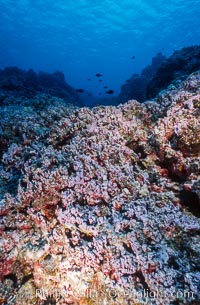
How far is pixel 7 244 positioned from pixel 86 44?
73.2 meters

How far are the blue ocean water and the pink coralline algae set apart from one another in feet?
76.5

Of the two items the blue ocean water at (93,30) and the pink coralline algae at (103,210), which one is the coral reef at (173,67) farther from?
the blue ocean water at (93,30)

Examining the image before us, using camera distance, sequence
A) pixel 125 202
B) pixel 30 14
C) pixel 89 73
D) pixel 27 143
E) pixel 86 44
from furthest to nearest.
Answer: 1. pixel 89 73
2. pixel 86 44
3. pixel 30 14
4. pixel 27 143
5. pixel 125 202

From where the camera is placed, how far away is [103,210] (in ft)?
7.95

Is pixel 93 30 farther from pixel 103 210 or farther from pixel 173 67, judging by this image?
pixel 103 210

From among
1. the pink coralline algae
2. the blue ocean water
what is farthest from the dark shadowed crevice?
the blue ocean water

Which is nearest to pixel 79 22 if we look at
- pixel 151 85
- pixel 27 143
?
pixel 151 85

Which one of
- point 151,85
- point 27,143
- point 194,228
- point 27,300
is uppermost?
point 151,85

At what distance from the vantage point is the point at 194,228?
2258 mm

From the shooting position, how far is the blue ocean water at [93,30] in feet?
140

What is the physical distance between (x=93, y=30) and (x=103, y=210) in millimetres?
63535

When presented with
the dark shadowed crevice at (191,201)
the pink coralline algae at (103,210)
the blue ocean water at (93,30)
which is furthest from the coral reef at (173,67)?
the blue ocean water at (93,30)

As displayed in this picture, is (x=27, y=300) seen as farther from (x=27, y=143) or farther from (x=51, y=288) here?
(x=27, y=143)

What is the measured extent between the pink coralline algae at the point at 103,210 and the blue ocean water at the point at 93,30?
76.5ft
